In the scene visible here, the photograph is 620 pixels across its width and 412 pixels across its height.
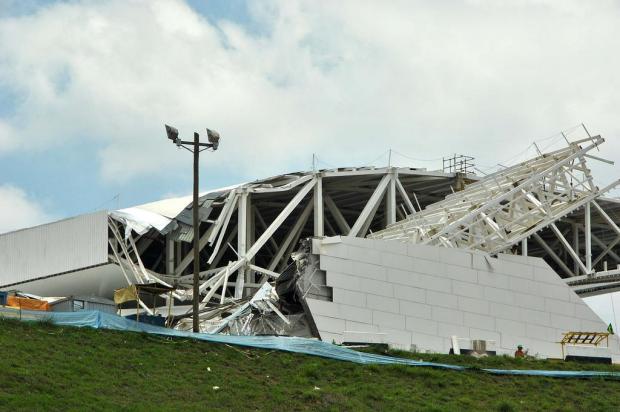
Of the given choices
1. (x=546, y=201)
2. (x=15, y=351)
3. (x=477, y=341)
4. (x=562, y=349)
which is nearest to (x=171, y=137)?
(x=15, y=351)

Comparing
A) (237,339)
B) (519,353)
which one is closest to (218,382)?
(237,339)

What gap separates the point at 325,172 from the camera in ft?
186

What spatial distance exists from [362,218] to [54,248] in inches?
632

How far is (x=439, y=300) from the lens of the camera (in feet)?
143

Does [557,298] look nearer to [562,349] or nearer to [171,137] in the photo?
[562,349]

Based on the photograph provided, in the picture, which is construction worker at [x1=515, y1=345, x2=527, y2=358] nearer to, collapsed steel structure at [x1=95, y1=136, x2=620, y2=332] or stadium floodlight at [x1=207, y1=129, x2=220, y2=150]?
collapsed steel structure at [x1=95, y1=136, x2=620, y2=332]

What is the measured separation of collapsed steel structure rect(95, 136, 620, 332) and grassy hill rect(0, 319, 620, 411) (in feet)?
32.1

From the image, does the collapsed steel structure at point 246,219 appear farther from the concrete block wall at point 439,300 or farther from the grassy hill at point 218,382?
the grassy hill at point 218,382

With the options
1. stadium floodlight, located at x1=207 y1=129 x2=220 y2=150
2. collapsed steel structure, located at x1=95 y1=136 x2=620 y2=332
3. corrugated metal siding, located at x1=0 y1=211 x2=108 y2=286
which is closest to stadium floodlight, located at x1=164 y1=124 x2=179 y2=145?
stadium floodlight, located at x1=207 y1=129 x2=220 y2=150

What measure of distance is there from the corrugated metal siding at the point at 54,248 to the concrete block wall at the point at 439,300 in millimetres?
16896

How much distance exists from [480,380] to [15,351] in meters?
14.0

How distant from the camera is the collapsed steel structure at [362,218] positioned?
4838 centimetres

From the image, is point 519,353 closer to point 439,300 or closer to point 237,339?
point 439,300

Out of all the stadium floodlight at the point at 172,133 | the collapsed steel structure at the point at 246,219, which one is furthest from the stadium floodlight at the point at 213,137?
the collapsed steel structure at the point at 246,219
